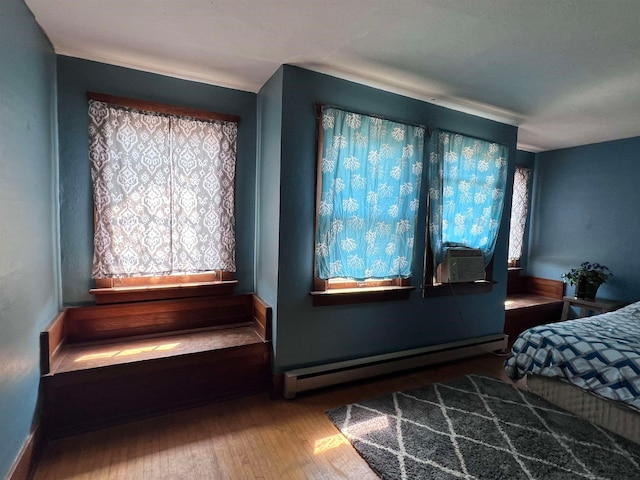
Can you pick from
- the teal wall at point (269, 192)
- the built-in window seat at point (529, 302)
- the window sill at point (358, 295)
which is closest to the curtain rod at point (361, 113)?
the teal wall at point (269, 192)

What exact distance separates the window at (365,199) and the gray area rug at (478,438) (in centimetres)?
98

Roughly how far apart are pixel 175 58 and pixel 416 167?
2067 millimetres

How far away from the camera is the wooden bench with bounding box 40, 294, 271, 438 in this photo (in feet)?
6.36

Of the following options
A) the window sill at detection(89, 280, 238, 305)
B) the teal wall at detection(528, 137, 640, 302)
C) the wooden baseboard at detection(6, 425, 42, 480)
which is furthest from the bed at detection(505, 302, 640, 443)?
the wooden baseboard at detection(6, 425, 42, 480)

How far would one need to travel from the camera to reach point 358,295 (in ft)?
8.56

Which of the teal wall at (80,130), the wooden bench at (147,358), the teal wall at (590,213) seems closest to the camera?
the wooden bench at (147,358)

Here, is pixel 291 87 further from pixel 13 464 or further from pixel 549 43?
pixel 13 464

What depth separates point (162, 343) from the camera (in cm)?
233

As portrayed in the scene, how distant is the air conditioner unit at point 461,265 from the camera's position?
117 inches

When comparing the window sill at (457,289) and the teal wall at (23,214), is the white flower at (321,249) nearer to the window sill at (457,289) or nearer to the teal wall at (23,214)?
the window sill at (457,289)

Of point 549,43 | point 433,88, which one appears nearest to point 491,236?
point 433,88

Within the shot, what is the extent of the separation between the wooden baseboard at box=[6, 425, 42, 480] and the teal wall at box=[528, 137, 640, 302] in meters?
5.45

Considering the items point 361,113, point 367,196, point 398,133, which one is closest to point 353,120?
point 361,113

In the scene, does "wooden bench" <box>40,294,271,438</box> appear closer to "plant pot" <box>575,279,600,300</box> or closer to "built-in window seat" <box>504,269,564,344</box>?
"built-in window seat" <box>504,269,564,344</box>
